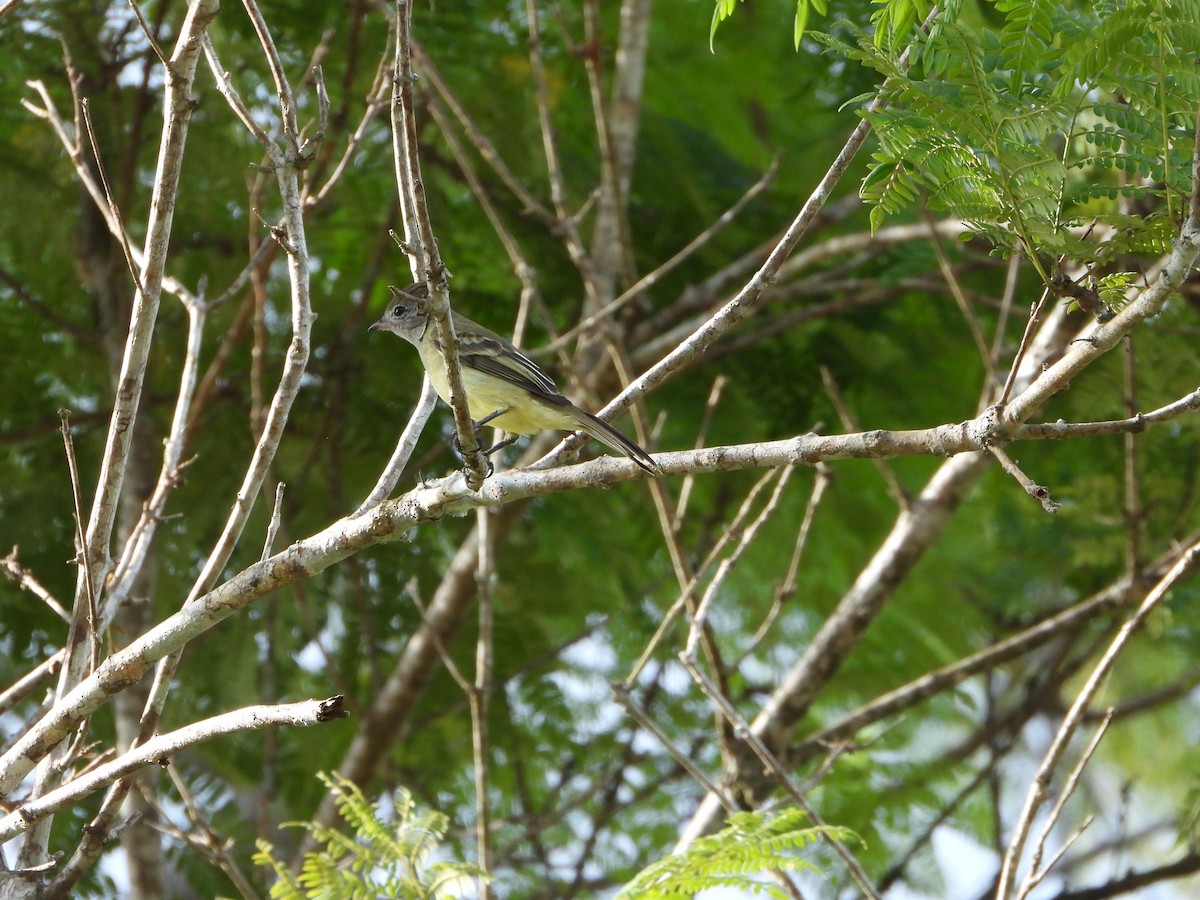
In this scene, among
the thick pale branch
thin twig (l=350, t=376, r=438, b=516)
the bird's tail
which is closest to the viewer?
the thick pale branch

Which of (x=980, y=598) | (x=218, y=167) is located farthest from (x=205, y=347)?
(x=980, y=598)

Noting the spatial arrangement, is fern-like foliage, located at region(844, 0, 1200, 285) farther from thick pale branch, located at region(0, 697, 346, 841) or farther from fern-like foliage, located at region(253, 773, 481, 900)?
fern-like foliage, located at region(253, 773, 481, 900)

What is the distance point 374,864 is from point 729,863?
115cm

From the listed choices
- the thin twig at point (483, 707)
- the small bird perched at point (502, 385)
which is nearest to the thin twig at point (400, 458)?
→ the small bird perched at point (502, 385)

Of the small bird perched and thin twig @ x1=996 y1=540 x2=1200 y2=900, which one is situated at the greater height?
the small bird perched

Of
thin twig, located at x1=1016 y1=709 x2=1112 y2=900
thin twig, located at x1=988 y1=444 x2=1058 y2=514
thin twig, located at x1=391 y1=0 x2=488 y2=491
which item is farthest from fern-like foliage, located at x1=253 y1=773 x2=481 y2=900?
thin twig, located at x1=988 y1=444 x2=1058 y2=514

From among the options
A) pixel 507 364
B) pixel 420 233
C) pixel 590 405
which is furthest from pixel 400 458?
pixel 590 405

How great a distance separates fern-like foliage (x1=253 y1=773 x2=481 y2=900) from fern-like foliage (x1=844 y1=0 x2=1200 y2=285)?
2.36m

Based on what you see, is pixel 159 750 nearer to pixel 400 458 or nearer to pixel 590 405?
pixel 400 458

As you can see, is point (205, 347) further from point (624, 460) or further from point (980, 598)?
point (980, 598)

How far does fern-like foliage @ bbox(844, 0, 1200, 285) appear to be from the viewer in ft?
8.35

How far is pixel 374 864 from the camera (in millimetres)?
3945

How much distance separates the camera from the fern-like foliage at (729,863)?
11.3 feet

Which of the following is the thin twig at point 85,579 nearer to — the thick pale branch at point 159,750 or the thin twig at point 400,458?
the thick pale branch at point 159,750
